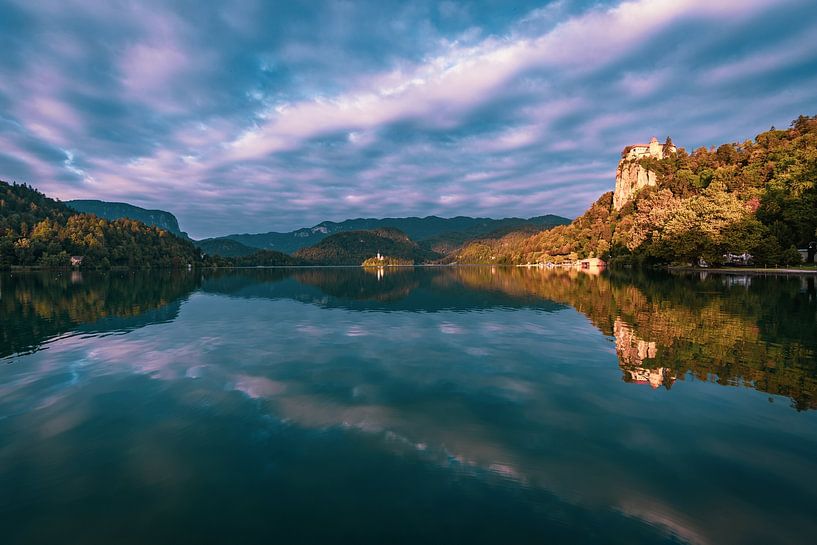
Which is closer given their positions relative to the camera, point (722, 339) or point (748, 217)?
point (722, 339)

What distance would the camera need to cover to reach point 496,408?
599 inches

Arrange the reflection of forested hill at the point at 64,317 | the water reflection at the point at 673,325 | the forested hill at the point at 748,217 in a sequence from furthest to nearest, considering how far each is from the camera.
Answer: the forested hill at the point at 748,217 → the reflection of forested hill at the point at 64,317 → the water reflection at the point at 673,325

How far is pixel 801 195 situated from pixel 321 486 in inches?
4966

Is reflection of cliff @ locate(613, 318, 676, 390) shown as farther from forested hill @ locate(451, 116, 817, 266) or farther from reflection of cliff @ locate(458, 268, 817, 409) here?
forested hill @ locate(451, 116, 817, 266)

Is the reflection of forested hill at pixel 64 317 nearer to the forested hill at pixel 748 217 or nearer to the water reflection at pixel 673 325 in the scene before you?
the water reflection at pixel 673 325

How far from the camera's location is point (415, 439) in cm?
1241

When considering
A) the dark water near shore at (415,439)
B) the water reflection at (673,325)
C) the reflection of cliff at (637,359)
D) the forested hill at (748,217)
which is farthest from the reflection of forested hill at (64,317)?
the forested hill at (748,217)

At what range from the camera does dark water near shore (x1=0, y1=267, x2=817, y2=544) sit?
826 centimetres

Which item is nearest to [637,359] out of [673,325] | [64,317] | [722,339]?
[722,339]

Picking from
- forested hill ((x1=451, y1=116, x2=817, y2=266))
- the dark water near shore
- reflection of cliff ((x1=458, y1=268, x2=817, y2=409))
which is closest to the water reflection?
reflection of cliff ((x1=458, y1=268, x2=817, y2=409))

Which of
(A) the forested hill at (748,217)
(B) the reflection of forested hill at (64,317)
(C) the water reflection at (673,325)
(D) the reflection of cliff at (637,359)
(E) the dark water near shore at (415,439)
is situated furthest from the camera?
(A) the forested hill at (748,217)

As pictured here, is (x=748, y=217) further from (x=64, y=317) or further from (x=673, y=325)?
(x=64, y=317)

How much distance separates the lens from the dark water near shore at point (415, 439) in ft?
27.1

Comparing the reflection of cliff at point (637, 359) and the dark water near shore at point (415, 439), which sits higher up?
the dark water near shore at point (415, 439)
